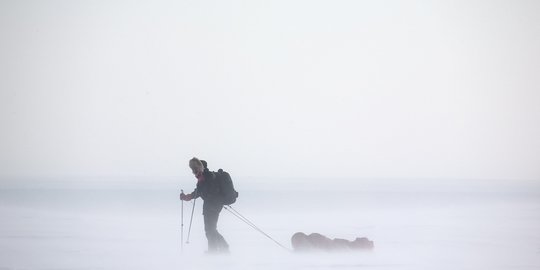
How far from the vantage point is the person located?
9.45m

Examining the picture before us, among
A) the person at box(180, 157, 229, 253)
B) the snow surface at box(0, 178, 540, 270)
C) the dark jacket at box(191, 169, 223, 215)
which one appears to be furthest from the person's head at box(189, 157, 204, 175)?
the snow surface at box(0, 178, 540, 270)

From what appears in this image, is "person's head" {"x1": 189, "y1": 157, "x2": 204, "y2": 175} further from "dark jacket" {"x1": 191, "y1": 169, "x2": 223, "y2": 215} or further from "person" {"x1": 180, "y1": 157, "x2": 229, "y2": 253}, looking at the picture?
"dark jacket" {"x1": 191, "y1": 169, "x2": 223, "y2": 215}

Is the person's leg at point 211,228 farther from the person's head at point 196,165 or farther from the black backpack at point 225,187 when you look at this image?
the person's head at point 196,165

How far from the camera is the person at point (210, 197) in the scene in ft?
31.0

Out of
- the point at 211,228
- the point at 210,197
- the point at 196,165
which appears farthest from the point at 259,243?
the point at 196,165

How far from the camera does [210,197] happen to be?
9492 mm

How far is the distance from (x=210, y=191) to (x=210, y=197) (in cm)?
9

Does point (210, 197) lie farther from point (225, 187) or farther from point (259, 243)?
point (259, 243)

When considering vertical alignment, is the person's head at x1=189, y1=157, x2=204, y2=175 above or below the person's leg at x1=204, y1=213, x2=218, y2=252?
above

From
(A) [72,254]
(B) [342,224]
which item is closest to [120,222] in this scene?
(B) [342,224]

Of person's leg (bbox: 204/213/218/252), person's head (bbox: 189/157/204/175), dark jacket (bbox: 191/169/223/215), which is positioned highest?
person's head (bbox: 189/157/204/175)

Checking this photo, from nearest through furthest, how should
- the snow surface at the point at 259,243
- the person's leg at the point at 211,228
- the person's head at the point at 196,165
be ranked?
the snow surface at the point at 259,243 → the person's head at the point at 196,165 → the person's leg at the point at 211,228

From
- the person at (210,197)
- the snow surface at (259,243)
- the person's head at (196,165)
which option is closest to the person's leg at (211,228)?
the person at (210,197)

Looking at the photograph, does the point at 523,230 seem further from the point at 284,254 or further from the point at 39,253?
the point at 39,253
